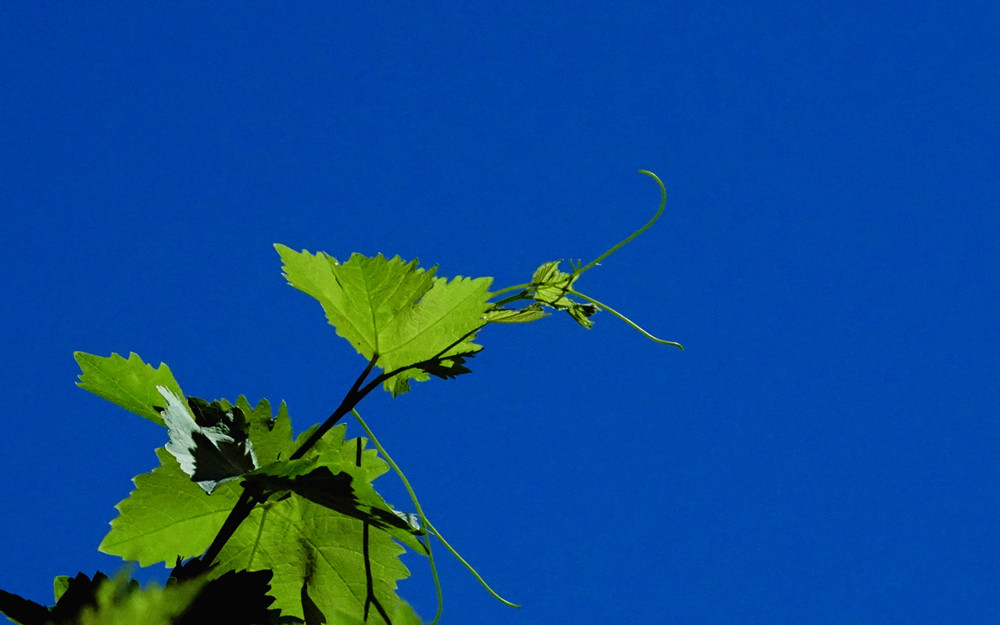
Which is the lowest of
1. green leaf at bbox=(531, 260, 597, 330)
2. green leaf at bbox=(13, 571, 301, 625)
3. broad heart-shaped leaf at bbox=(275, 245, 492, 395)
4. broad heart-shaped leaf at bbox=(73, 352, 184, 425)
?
green leaf at bbox=(13, 571, 301, 625)

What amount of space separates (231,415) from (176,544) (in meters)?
0.09

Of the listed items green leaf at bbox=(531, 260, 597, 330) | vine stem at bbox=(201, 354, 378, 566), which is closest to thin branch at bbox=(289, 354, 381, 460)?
vine stem at bbox=(201, 354, 378, 566)

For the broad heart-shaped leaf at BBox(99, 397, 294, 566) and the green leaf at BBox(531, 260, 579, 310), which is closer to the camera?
the broad heart-shaped leaf at BBox(99, 397, 294, 566)

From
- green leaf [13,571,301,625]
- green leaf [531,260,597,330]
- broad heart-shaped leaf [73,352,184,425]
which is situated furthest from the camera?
green leaf [531,260,597,330]

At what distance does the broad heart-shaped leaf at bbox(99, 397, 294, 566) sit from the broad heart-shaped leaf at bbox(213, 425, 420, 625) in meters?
0.02

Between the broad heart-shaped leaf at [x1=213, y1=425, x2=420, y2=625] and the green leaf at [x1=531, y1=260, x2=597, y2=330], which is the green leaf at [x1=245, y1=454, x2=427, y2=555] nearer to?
the broad heart-shaped leaf at [x1=213, y1=425, x2=420, y2=625]

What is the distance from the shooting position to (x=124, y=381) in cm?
44

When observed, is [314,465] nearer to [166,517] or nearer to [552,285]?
[166,517]

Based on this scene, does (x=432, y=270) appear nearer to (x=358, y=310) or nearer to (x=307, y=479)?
(x=358, y=310)

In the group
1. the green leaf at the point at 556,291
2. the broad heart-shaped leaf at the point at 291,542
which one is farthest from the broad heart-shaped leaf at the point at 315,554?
the green leaf at the point at 556,291

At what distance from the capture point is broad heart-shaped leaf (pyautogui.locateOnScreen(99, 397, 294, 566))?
459 mm

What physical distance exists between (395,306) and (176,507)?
0.53ft

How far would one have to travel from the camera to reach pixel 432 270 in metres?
0.51

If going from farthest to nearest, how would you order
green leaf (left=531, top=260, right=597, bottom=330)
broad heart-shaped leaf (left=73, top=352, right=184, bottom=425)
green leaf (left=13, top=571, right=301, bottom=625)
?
1. green leaf (left=531, top=260, right=597, bottom=330)
2. broad heart-shaped leaf (left=73, top=352, right=184, bottom=425)
3. green leaf (left=13, top=571, right=301, bottom=625)
